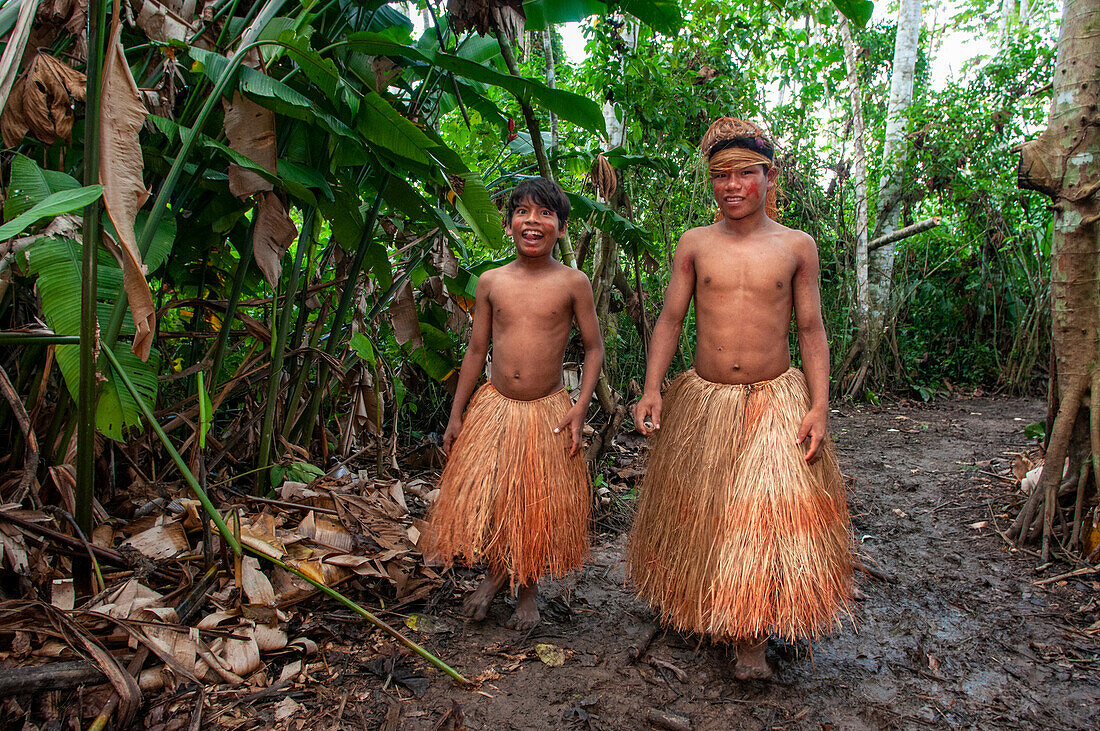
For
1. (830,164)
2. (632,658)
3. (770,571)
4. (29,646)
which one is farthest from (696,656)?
(830,164)

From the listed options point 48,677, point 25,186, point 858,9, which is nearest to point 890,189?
point 858,9

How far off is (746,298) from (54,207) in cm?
188

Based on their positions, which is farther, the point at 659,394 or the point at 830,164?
the point at 830,164

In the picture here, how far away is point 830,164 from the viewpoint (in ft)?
25.2

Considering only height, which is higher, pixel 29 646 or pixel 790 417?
pixel 790 417

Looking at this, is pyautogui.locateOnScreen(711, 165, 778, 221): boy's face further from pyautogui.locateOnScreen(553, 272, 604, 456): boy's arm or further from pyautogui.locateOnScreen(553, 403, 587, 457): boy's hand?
pyautogui.locateOnScreen(553, 403, 587, 457): boy's hand

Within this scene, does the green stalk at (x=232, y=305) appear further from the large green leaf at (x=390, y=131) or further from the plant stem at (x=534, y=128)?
the plant stem at (x=534, y=128)

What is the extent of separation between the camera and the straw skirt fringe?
2051mm

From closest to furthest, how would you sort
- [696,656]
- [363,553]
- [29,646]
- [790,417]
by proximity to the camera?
[29,646]
[790,417]
[696,656]
[363,553]

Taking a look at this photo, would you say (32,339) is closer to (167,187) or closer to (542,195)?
(167,187)

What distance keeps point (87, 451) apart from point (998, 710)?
8.98 ft

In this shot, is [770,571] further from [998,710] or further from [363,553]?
[363,553]

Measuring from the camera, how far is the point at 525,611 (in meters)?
2.54

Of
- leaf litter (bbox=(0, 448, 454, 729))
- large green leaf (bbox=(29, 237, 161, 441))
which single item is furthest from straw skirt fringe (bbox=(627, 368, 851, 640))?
large green leaf (bbox=(29, 237, 161, 441))
